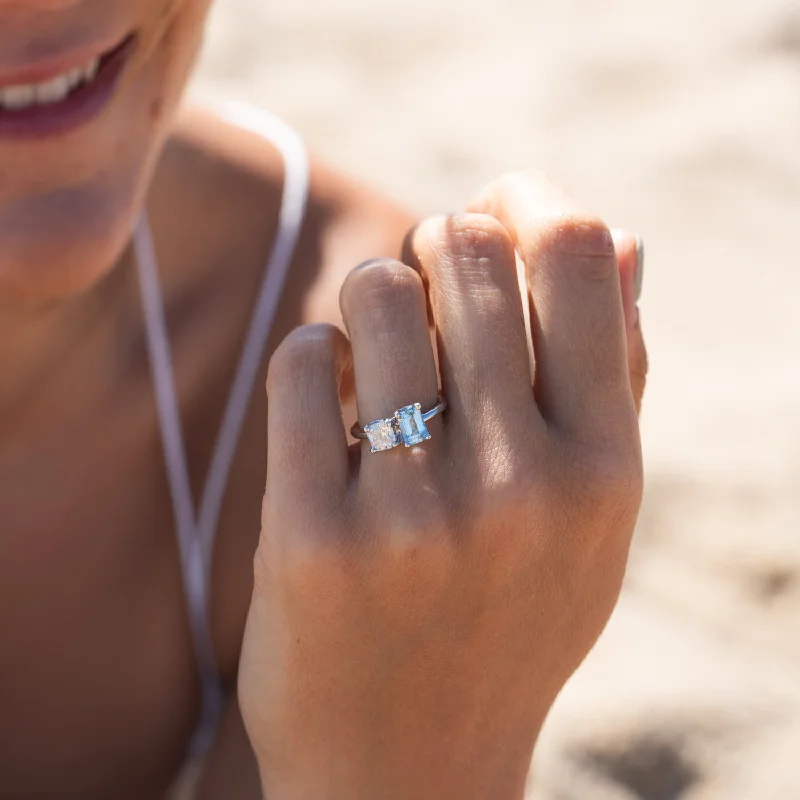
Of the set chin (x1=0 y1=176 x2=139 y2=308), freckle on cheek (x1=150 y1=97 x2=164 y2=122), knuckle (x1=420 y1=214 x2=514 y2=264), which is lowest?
knuckle (x1=420 y1=214 x2=514 y2=264)

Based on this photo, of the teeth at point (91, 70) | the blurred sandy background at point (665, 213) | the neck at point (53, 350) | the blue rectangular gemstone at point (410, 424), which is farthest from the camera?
the blurred sandy background at point (665, 213)

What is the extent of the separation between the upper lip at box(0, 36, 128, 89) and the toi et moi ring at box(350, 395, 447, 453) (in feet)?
1.25

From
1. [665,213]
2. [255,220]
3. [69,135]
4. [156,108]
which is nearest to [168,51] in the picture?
[156,108]

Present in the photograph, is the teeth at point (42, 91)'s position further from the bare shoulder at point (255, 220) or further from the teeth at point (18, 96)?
the bare shoulder at point (255, 220)

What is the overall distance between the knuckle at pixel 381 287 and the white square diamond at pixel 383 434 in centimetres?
9

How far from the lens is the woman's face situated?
0.91 meters

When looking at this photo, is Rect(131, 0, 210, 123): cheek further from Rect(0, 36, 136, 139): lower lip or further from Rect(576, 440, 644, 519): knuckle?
Rect(576, 440, 644, 519): knuckle

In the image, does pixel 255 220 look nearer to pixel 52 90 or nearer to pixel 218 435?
pixel 218 435

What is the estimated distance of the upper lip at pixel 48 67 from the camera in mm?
904

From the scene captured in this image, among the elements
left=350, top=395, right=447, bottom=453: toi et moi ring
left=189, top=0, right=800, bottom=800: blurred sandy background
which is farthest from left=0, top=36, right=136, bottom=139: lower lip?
left=189, top=0, right=800, bottom=800: blurred sandy background

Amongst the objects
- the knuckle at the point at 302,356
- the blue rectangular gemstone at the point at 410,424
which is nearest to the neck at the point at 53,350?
the knuckle at the point at 302,356

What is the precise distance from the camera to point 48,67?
915 millimetres

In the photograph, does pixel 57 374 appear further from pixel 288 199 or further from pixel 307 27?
pixel 307 27

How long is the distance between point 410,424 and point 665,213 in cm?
158
